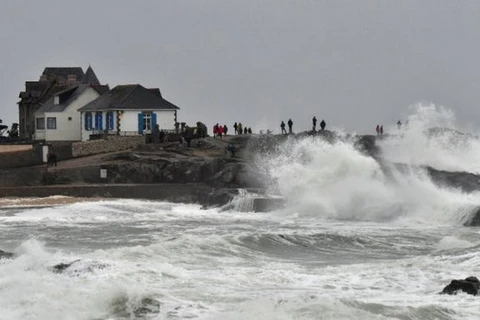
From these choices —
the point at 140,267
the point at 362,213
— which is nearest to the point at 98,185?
the point at 362,213

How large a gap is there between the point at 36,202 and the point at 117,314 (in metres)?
20.0

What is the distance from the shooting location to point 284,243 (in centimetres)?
2319

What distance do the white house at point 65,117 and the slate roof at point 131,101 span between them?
4.15 feet

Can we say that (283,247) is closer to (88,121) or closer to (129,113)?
(129,113)

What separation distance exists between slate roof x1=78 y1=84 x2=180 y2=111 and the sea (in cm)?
758

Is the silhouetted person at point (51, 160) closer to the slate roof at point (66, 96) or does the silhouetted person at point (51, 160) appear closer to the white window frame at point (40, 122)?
the slate roof at point (66, 96)

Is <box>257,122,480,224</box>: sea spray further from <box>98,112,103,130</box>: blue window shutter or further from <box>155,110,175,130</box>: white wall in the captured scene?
<box>98,112,103,130</box>: blue window shutter

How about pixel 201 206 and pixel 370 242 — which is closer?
pixel 370 242

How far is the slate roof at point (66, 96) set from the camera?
49.3 m

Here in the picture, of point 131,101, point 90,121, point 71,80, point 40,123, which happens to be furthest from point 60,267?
point 71,80

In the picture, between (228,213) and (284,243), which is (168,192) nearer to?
(228,213)

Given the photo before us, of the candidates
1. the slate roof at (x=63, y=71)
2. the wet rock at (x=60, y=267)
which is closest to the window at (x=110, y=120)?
the slate roof at (x=63, y=71)

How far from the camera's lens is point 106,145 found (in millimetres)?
42156

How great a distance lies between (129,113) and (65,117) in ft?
16.3
